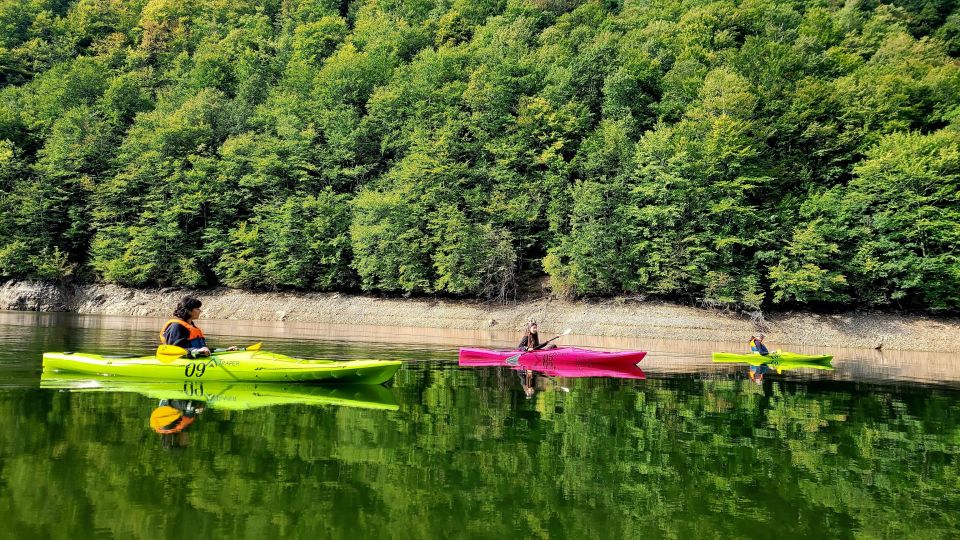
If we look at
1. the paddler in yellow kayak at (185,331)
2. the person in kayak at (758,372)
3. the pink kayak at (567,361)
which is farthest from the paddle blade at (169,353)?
the person in kayak at (758,372)

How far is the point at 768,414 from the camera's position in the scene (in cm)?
1193

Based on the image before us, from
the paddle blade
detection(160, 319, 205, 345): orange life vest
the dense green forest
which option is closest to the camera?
the paddle blade

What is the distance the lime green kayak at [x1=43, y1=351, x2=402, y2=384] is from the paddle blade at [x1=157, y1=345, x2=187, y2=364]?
74 mm

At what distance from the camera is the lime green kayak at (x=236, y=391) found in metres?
11.8

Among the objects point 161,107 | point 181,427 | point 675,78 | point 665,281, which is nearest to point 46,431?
point 181,427

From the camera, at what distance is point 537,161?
167 ft

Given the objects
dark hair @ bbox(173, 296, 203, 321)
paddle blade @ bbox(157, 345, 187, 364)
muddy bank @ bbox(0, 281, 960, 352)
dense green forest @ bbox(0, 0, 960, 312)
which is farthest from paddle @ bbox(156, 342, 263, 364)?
dense green forest @ bbox(0, 0, 960, 312)

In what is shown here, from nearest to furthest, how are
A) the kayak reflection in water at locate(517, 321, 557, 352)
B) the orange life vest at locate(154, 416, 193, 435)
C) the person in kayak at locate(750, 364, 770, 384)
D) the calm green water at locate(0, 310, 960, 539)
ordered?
the calm green water at locate(0, 310, 960, 539) < the orange life vest at locate(154, 416, 193, 435) < the person in kayak at locate(750, 364, 770, 384) < the kayak reflection in water at locate(517, 321, 557, 352)

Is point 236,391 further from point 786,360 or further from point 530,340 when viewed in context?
point 786,360

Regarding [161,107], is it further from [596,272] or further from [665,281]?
[665,281]

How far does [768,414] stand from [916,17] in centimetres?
7110

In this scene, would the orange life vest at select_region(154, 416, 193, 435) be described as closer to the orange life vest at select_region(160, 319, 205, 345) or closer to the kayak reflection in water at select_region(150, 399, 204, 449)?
the kayak reflection in water at select_region(150, 399, 204, 449)

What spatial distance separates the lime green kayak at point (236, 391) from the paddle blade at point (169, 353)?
1.83ft

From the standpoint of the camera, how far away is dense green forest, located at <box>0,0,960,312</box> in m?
40.5
